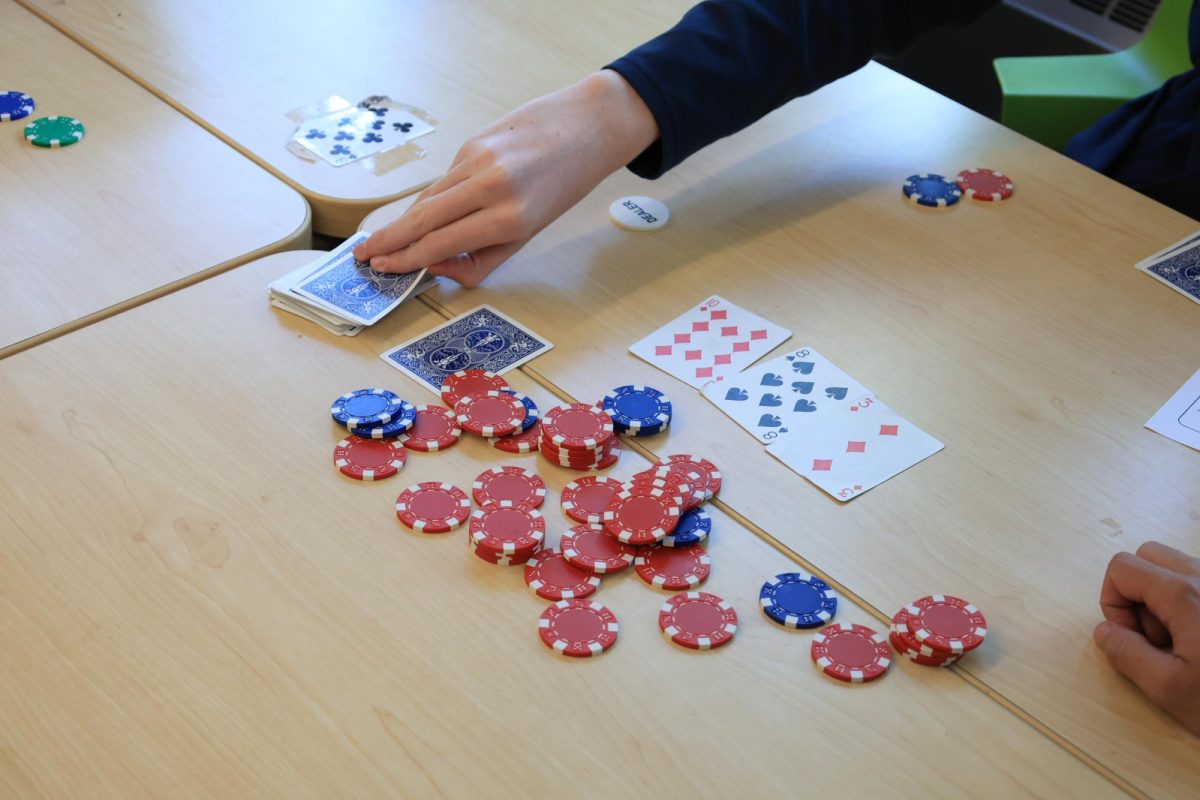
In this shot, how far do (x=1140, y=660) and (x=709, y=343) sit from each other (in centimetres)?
60

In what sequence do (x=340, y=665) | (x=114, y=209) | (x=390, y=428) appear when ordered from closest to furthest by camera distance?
1. (x=340, y=665)
2. (x=390, y=428)
3. (x=114, y=209)

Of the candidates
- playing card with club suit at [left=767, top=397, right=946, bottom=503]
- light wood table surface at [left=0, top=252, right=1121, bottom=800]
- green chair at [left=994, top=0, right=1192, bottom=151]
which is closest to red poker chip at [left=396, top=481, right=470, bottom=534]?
light wood table surface at [left=0, top=252, right=1121, bottom=800]

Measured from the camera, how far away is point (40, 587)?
1076mm

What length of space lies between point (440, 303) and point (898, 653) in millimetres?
725

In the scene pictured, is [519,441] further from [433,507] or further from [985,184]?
A: [985,184]

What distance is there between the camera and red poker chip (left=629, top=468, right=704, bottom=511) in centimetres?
119

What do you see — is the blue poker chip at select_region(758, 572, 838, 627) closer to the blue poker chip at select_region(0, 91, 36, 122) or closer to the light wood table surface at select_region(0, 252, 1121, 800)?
the light wood table surface at select_region(0, 252, 1121, 800)

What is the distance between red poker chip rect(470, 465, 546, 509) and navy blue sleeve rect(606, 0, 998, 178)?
58 centimetres

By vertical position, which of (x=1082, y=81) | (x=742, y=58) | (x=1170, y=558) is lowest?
(x=1082, y=81)

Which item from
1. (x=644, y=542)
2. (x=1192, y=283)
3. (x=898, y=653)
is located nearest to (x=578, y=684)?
(x=644, y=542)

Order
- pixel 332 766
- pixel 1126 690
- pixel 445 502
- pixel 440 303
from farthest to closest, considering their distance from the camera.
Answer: pixel 440 303 → pixel 445 502 → pixel 1126 690 → pixel 332 766

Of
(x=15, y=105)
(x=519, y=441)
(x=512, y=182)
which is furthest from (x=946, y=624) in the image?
(x=15, y=105)

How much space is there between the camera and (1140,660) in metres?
1.05

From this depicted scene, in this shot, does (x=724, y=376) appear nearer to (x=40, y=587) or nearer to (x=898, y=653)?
(x=898, y=653)
